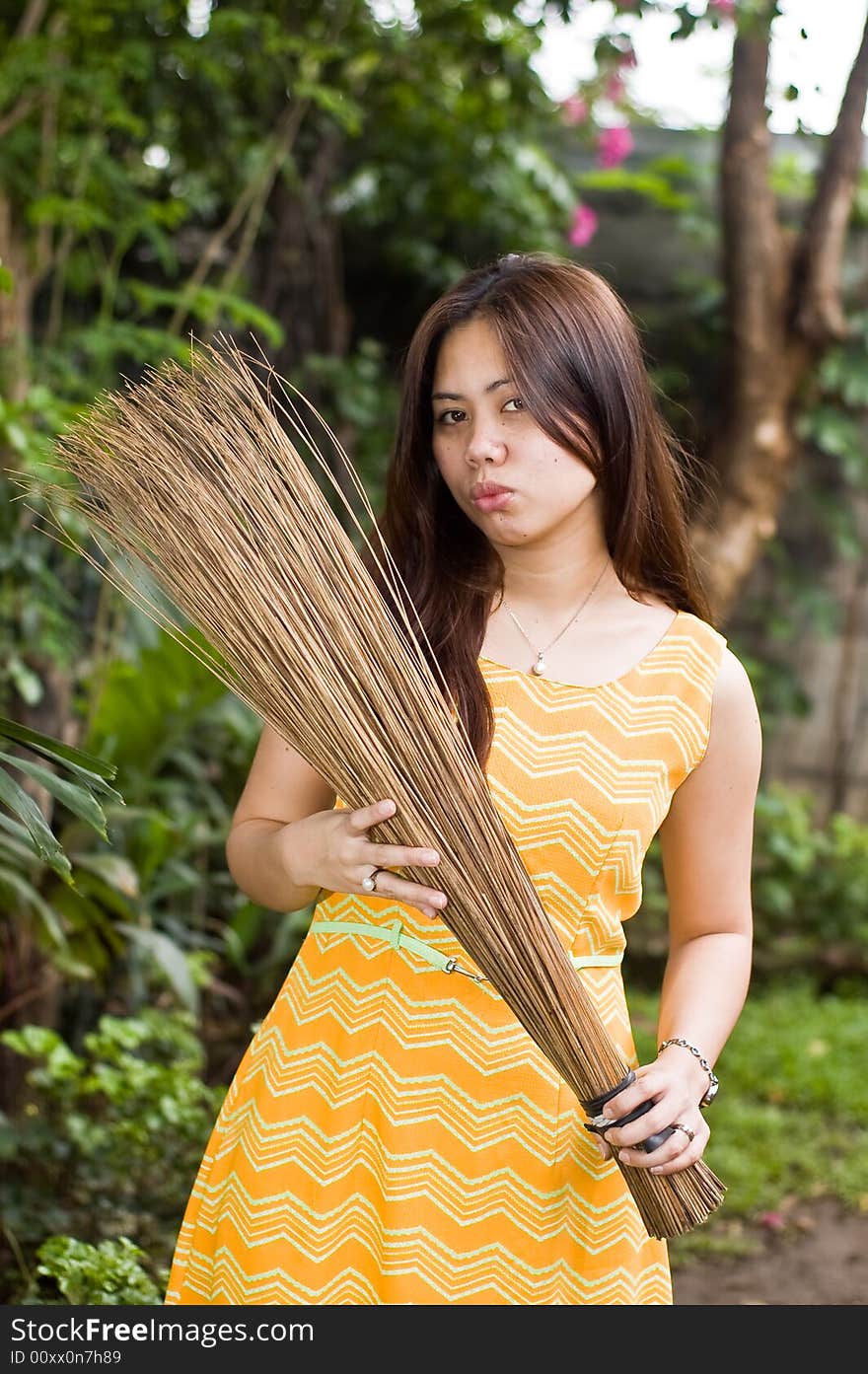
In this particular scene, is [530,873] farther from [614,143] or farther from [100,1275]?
[614,143]

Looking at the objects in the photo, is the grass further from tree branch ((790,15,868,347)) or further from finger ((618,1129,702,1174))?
tree branch ((790,15,868,347))

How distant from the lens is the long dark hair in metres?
1.32

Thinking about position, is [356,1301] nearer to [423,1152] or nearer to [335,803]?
[423,1152]

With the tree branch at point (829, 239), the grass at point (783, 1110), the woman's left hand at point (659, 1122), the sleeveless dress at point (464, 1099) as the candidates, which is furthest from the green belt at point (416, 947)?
the tree branch at point (829, 239)

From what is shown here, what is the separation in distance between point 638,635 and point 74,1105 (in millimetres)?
1753

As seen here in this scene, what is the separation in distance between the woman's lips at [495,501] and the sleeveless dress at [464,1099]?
0.55ft

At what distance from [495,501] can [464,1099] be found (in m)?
0.55

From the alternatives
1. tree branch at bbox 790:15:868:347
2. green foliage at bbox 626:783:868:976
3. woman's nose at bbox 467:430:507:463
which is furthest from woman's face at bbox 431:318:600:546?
green foliage at bbox 626:783:868:976

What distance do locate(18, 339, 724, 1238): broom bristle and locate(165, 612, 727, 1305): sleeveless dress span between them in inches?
2.1

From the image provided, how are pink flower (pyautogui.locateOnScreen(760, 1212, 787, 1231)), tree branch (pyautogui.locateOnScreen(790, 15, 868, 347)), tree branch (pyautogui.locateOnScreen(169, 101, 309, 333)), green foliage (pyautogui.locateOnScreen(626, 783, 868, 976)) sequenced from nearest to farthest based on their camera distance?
pink flower (pyautogui.locateOnScreen(760, 1212, 787, 1231)) < tree branch (pyautogui.locateOnScreen(169, 101, 309, 333)) < tree branch (pyautogui.locateOnScreen(790, 15, 868, 347)) < green foliage (pyautogui.locateOnScreen(626, 783, 868, 976))

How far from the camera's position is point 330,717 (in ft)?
4.08

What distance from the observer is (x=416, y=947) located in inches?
51.0

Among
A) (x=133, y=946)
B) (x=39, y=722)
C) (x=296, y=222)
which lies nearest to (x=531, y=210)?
(x=296, y=222)

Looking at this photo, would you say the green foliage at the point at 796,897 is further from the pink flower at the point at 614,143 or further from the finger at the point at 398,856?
the finger at the point at 398,856
